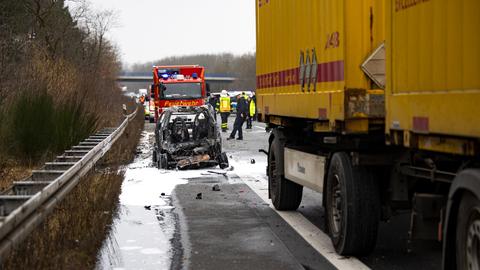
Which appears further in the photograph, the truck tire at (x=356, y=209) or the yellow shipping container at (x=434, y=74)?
the truck tire at (x=356, y=209)

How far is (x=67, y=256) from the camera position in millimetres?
6562

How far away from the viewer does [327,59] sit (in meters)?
7.36

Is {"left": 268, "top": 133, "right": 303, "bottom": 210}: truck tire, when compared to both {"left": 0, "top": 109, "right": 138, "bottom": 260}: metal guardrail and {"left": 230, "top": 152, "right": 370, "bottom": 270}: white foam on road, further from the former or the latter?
{"left": 0, "top": 109, "right": 138, "bottom": 260}: metal guardrail

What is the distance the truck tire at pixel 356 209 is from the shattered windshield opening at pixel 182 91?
23.4 m

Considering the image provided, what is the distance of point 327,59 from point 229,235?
2480 mm

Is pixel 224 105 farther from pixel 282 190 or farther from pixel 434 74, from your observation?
pixel 434 74

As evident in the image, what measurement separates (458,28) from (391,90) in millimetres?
1280

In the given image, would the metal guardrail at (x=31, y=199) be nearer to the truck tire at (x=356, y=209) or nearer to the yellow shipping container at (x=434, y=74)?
the truck tire at (x=356, y=209)

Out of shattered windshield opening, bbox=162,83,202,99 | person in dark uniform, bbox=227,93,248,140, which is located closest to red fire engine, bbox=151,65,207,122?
shattered windshield opening, bbox=162,83,202,99

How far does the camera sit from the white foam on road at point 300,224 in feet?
23.2

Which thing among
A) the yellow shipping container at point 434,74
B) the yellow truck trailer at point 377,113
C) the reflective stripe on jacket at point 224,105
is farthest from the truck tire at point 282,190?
the reflective stripe on jacket at point 224,105

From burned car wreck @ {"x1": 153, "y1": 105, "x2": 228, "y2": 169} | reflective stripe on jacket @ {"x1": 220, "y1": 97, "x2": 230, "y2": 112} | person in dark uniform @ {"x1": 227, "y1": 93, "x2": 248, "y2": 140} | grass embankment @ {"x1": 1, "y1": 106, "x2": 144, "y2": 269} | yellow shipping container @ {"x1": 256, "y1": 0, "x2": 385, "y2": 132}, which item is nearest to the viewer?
grass embankment @ {"x1": 1, "y1": 106, "x2": 144, "y2": 269}

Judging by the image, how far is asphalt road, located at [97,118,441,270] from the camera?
7.08m

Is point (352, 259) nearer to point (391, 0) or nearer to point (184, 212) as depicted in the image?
point (391, 0)
